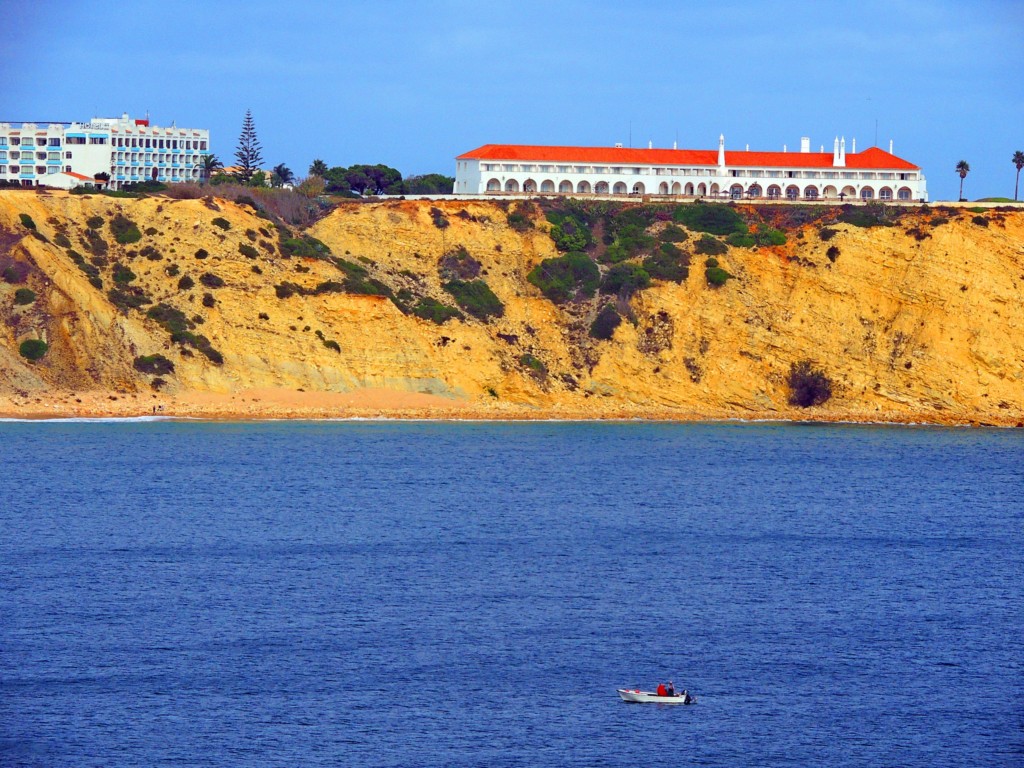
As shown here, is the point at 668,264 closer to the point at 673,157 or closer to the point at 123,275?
the point at 673,157

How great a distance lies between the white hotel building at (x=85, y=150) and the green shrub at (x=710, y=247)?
49.3 meters

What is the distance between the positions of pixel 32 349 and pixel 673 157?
50.8 m

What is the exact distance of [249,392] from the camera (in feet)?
281

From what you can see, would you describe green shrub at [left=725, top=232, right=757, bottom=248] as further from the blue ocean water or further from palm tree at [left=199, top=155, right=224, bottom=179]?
palm tree at [left=199, top=155, right=224, bottom=179]

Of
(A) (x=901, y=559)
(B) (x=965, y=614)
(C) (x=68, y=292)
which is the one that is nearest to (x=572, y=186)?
(C) (x=68, y=292)

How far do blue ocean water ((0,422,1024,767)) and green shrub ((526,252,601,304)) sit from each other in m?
20.8

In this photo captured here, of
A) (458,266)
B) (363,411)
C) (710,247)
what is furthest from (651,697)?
(710,247)

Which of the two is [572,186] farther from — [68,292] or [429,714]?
[429,714]

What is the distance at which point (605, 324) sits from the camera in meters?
92.4

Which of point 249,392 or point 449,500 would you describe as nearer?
point 449,500

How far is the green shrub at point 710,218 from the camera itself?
331 feet

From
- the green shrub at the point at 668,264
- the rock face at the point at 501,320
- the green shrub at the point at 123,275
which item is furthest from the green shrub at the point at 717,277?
the green shrub at the point at 123,275

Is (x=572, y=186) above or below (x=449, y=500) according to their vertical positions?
above

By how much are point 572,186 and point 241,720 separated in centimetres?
8096
